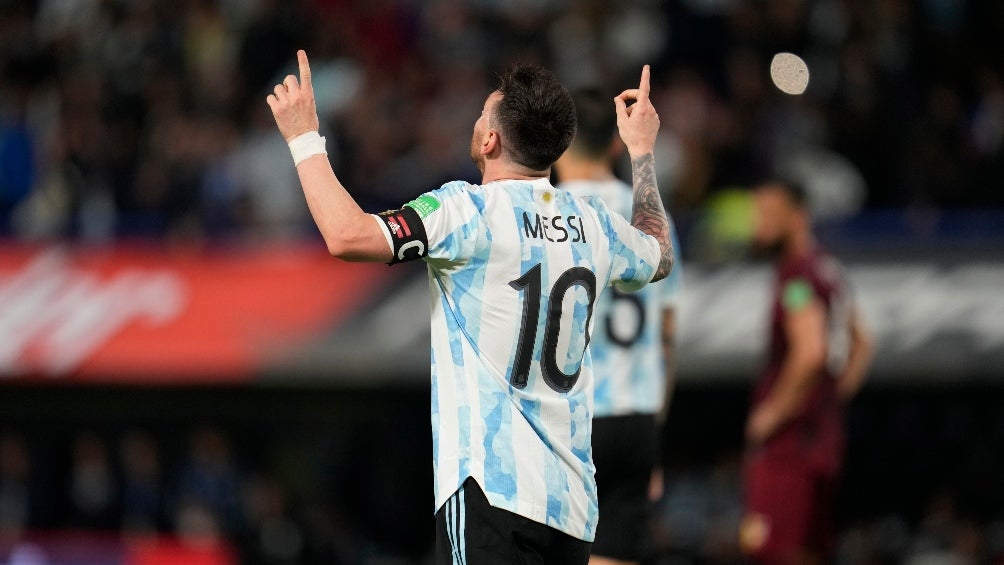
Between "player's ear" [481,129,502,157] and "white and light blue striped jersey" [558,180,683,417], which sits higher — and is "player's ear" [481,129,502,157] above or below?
above

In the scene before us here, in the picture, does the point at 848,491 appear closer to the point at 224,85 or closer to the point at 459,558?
the point at 224,85

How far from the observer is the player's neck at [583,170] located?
624cm

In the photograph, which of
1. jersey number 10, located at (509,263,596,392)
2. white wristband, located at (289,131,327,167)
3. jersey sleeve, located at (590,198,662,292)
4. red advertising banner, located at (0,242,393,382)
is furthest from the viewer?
red advertising banner, located at (0,242,393,382)

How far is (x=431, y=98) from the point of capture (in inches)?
518

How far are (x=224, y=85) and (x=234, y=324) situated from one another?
2945 millimetres

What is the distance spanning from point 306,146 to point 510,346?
2.51 ft

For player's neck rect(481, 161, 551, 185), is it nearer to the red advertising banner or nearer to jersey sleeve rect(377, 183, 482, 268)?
jersey sleeve rect(377, 183, 482, 268)

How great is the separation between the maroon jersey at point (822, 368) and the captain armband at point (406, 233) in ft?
14.6

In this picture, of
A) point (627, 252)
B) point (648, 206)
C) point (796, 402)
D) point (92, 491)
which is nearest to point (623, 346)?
point (648, 206)

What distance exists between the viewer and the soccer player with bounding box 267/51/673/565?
13.3 ft

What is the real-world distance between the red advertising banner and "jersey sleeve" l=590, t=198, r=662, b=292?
23.4 feet

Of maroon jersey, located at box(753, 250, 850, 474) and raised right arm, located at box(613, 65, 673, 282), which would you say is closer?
raised right arm, located at box(613, 65, 673, 282)

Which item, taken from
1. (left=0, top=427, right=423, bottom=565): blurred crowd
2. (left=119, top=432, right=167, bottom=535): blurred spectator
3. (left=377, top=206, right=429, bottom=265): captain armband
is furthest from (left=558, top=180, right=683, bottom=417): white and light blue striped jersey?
(left=119, top=432, right=167, bottom=535): blurred spectator

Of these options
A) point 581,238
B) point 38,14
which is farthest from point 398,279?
point 581,238
